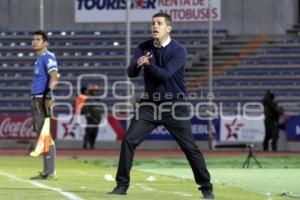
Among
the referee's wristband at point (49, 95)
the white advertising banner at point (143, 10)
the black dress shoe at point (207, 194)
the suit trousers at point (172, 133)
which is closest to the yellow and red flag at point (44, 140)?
the referee's wristband at point (49, 95)

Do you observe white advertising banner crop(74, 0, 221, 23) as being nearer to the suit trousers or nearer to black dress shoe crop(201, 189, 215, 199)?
the suit trousers

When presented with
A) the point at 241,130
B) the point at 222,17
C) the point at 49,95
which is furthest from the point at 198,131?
the point at 49,95

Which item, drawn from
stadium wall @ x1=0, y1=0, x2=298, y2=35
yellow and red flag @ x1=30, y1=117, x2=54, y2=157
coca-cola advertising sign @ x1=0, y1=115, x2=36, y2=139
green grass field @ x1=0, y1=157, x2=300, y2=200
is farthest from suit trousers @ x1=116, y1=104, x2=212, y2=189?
stadium wall @ x1=0, y1=0, x2=298, y2=35

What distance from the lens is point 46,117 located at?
14.1 m

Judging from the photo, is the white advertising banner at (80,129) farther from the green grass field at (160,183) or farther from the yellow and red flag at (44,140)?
the yellow and red flag at (44,140)

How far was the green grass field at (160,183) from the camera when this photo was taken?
37.1 feet

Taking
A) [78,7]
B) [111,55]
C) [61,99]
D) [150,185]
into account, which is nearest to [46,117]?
[150,185]

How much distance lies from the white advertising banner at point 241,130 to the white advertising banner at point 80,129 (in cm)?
314

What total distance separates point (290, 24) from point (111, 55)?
686 cm

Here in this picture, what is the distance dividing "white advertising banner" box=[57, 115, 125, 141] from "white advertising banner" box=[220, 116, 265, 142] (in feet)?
10.3

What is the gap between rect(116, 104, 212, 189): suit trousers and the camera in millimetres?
10953

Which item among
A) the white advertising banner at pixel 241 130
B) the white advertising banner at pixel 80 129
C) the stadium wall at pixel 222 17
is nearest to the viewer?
the white advertising banner at pixel 241 130

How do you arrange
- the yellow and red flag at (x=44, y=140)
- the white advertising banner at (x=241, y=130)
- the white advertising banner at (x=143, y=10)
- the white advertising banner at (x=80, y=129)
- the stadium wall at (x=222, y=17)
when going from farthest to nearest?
the white advertising banner at (x=143, y=10) → the stadium wall at (x=222, y=17) → the white advertising banner at (x=80, y=129) → the white advertising banner at (x=241, y=130) → the yellow and red flag at (x=44, y=140)

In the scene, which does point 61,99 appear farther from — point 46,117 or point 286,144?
point 46,117
